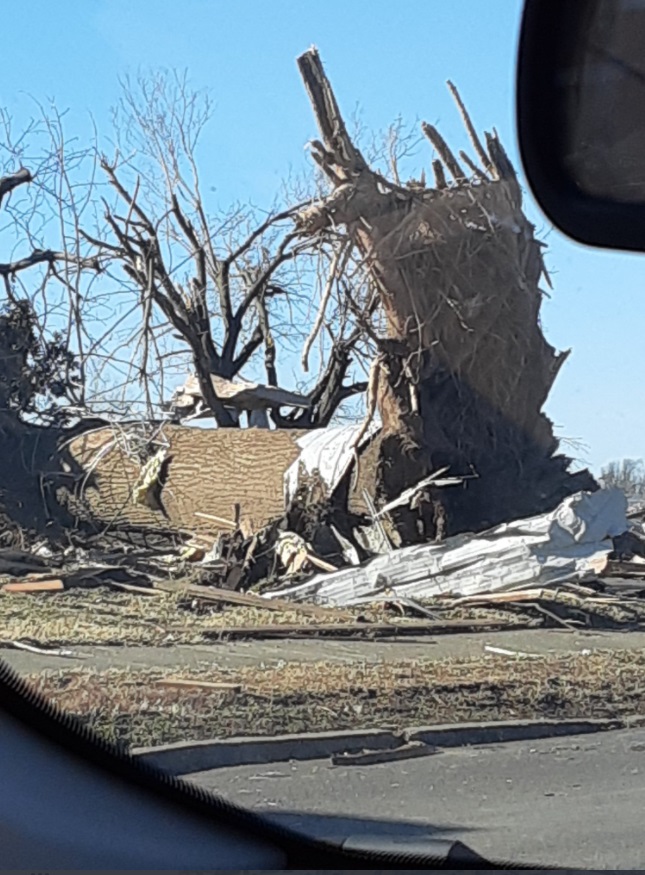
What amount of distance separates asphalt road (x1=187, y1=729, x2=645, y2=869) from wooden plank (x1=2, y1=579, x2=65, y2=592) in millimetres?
4148

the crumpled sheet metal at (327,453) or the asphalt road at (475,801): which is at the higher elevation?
the crumpled sheet metal at (327,453)

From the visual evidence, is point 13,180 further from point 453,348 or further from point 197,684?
point 453,348

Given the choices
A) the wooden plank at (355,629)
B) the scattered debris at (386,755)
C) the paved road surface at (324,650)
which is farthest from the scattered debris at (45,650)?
the scattered debris at (386,755)

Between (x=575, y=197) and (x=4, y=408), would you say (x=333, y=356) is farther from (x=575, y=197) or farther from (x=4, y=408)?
(x=575, y=197)

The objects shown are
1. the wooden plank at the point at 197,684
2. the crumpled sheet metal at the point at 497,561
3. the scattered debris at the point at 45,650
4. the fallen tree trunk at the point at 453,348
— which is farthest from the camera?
the fallen tree trunk at the point at 453,348

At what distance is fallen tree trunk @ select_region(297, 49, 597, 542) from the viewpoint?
10.2m

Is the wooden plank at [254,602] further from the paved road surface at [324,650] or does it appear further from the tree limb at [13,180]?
the tree limb at [13,180]

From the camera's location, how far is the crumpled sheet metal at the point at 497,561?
920 cm

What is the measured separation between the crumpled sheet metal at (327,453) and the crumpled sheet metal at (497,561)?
70.0 inches

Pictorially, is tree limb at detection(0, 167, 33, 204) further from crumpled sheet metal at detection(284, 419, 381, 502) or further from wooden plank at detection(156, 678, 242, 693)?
crumpled sheet metal at detection(284, 419, 381, 502)

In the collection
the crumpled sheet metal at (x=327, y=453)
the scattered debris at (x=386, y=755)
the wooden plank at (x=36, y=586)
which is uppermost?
the crumpled sheet metal at (x=327, y=453)

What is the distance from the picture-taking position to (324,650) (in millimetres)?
6527

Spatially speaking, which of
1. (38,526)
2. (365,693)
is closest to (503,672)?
(365,693)

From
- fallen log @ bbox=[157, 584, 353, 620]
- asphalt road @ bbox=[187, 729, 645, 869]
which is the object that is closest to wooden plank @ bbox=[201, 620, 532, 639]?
fallen log @ bbox=[157, 584, 353, 620]
